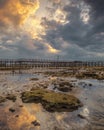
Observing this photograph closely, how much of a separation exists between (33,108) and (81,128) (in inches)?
254

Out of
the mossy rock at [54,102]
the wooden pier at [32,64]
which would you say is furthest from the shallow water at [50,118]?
the wooden pier at [32,64]

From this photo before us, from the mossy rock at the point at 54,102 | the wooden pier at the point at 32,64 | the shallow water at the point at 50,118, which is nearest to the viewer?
the shallow water at the point at 50,118

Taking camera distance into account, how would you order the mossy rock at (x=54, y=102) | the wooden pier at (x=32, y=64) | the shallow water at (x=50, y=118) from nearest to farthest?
the shallow water at (x=50, y=118), the mossy rock at (x=54, y=102), the wooden pier at (x=32, y=64)

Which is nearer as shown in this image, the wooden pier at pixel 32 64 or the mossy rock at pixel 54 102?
the mossy rock at pixel 54 102

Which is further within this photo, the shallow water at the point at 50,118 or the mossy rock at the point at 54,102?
the mossy rock at the point at 54,102

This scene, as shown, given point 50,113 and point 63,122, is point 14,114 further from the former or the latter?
point 63,122

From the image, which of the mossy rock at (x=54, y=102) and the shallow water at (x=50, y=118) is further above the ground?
the mossy rock at (x=54, y=102)

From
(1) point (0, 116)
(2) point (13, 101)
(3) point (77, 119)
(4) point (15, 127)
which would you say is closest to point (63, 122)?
(3) point (77, 119)

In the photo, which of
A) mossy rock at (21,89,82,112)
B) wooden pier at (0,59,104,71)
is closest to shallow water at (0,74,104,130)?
mossy rock at (21,89,82,112)

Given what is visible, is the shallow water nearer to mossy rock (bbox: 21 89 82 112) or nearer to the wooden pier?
mossy rock (bbox: 21 89 82 112)

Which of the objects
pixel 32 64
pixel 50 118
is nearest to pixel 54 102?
pixel 50 118

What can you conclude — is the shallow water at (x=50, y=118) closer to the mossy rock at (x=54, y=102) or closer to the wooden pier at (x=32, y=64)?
the mossy rock at (x=54, y=102)

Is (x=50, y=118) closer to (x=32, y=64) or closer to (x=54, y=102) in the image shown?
(x=54, y=102)

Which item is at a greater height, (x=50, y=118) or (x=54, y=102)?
(x=54, y=102)
